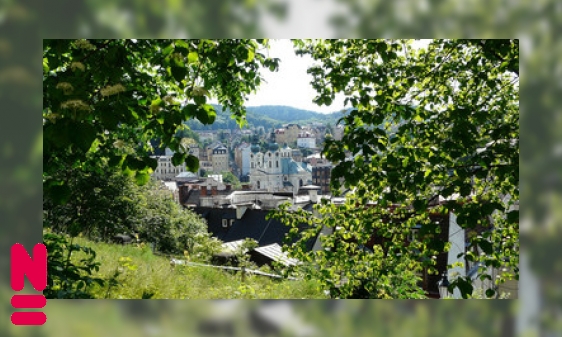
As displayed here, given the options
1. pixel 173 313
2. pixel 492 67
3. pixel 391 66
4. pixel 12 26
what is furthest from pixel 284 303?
pixel 492 67

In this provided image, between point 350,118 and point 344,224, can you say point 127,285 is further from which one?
point 350,118

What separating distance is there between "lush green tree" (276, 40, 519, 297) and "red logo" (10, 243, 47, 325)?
155 cm

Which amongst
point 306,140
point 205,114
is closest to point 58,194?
point 205,114

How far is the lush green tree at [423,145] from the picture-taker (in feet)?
7.19

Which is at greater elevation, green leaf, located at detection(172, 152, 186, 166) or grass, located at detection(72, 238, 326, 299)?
green leaf, located at detection(172, 152, 186, 166)

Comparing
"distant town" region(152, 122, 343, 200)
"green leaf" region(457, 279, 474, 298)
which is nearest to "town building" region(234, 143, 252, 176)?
"distant town" region(152, 122, 343, 200)

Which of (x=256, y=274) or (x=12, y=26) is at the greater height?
(x=12, y=26)

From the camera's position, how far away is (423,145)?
8.58 feet

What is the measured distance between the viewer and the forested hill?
285 cm

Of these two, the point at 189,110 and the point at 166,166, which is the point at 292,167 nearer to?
the point at 166,166

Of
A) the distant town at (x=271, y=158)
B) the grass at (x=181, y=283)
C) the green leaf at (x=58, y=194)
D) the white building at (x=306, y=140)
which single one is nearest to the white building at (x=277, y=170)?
the distant town at (x=271, y=158)

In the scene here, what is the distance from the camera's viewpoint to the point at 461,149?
232 centimetres

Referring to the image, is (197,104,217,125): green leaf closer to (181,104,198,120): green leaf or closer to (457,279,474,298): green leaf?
(181,104,198,120): green leaf

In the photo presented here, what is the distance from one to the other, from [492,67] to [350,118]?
3.46 feet
